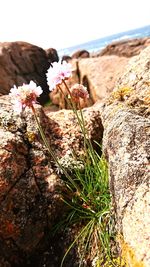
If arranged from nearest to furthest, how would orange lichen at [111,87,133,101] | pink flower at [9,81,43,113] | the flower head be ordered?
pink flower at [9,81,43,113]
the flower head
orange lichen at [111,87,133,101]

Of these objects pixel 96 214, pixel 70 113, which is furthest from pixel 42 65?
pixel 96 214

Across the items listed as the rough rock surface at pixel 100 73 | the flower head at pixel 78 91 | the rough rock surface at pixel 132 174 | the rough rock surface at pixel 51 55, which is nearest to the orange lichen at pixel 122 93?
the rough rock surface at pixel 132 174

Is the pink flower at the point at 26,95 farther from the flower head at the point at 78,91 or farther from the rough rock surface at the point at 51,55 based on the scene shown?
the rough rock surface at the point at 51,55

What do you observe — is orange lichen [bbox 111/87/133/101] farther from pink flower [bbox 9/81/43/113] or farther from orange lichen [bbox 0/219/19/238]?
orange lichen [bbox 0/219/19/238]

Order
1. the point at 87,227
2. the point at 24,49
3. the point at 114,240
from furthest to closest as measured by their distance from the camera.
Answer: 1. the point at 24,49
2. the point at 87,227
3. the point at 114,240

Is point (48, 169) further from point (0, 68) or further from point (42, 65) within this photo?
point (42, 65)

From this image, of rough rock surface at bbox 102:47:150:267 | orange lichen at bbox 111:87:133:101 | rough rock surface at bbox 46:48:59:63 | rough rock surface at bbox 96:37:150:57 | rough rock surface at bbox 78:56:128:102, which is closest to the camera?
rough rock surface at bbox 102:47:150:267

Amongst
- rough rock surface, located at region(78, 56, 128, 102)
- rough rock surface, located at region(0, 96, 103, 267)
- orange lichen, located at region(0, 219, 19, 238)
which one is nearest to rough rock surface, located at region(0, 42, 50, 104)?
rough rock surface, located at region(78, 56, 128, 102)
